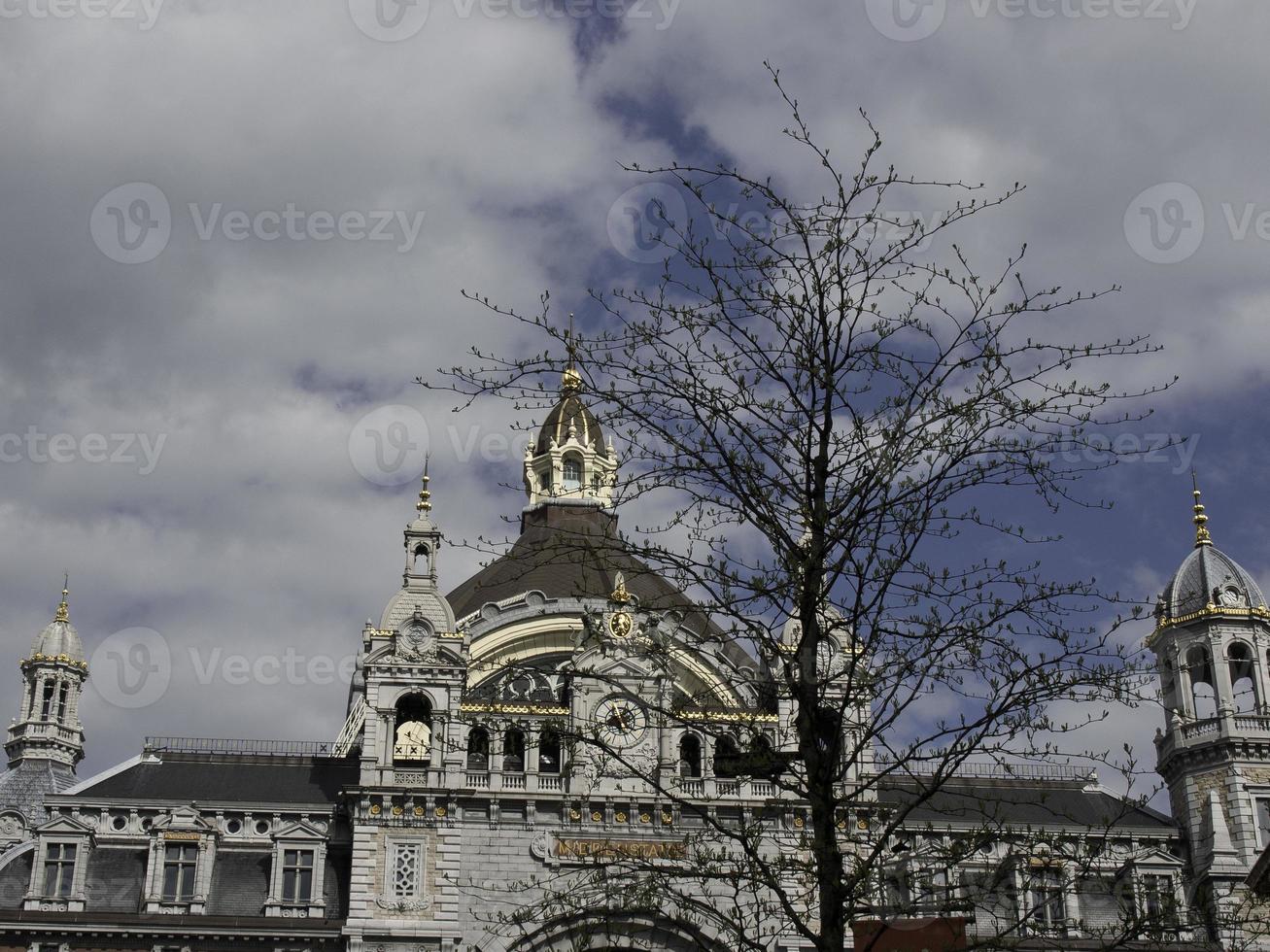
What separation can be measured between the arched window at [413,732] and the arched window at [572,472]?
2107cm

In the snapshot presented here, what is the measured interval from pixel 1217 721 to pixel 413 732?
94.5 ft

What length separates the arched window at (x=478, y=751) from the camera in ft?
180

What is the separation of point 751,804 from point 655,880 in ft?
109

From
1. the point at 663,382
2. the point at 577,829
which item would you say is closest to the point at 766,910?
the point at 663,382

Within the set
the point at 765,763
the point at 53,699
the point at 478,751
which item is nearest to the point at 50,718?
the point at 53,699

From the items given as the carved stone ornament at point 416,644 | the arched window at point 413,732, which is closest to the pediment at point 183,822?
the arched window at point 413,732

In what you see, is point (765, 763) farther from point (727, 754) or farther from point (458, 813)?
point (458, 813)

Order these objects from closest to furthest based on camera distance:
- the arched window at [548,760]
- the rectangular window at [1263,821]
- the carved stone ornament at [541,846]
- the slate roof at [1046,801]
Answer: the carved stone ornament at [541,846], the arched window at [548,760], the rectangular window at [1263,821], the slate roof at [1046,801]

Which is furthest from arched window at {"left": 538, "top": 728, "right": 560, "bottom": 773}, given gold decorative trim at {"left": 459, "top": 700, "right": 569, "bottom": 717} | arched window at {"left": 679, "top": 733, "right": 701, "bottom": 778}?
arched window at {"left": 679, "top": 733, "right": 701, "bottom": 778}

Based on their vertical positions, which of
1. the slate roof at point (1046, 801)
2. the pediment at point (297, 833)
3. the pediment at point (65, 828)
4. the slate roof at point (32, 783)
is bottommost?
the pediment at point (297, 833)

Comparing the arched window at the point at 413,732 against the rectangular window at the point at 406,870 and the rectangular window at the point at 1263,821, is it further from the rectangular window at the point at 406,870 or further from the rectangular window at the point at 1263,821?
the rectangular window at the point at 1263,821

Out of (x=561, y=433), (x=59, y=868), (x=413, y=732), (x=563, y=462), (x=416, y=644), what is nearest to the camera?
(x=59, y=868)

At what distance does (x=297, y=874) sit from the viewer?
173 ft

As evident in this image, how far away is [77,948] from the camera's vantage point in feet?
167
